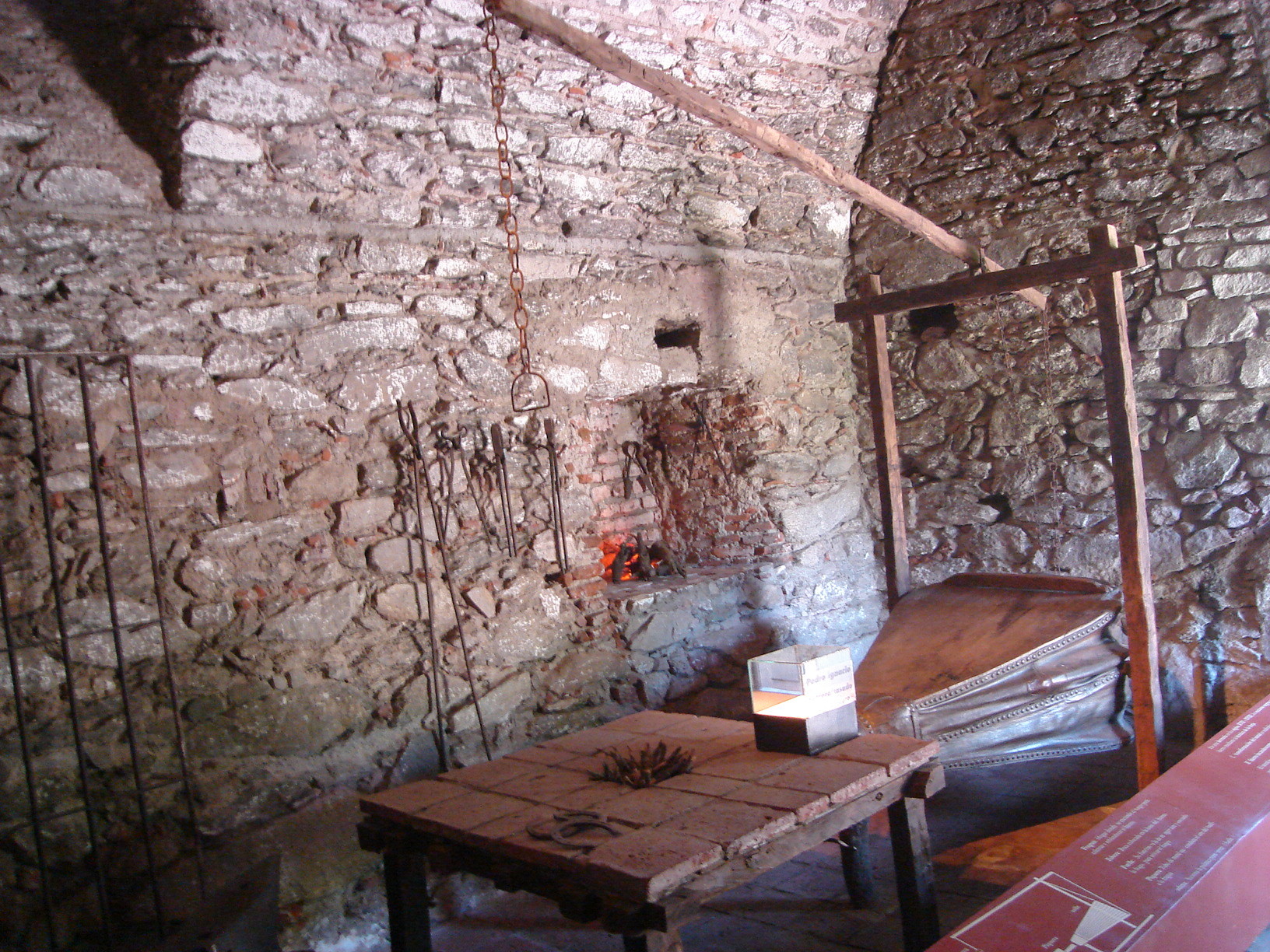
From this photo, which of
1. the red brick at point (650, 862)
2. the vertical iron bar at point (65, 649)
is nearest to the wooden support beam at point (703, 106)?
the vertical iron bar at point (65, 649)

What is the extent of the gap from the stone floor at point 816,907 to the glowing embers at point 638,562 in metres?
1.26

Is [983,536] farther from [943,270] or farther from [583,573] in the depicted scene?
[583,573]

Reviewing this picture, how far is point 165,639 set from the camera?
103 inches

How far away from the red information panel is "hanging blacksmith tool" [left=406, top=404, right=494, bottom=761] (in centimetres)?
176

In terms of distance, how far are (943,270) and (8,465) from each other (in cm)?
375

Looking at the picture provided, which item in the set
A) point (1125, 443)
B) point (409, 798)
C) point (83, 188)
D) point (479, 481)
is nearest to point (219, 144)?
point (83, 188)

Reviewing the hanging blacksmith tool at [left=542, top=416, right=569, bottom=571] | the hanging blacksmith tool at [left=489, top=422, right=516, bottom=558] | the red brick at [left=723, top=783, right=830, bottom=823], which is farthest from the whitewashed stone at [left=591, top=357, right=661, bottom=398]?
the red brick at [left=723, top=783, right=830, bottom=823]

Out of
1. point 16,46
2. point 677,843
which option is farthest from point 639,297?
point 677,843

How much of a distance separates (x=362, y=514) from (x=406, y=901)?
1212mm

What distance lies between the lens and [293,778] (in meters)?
2.85

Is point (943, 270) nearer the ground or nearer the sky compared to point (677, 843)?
nearer the sky

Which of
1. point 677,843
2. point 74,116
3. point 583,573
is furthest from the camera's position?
point 583,573

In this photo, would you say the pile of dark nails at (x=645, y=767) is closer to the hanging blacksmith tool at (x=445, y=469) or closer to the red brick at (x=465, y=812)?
the red brick at (x=465, y=812)

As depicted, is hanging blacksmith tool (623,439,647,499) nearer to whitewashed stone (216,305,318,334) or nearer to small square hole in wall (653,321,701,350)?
small square hole in wall (653,321,701,350)
